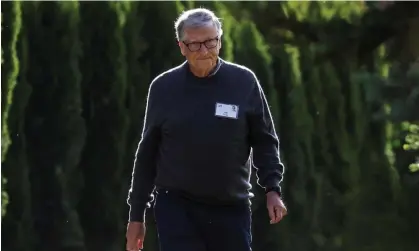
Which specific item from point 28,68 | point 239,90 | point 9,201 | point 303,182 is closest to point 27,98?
point 28,68

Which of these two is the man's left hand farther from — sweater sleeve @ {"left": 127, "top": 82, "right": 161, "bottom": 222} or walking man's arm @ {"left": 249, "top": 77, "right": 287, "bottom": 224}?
sweater sleeve @ {"left": 127, "top": 82, "right": 161, "bottom": 222}

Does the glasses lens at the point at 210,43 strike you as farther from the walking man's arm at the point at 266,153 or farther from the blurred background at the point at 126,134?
the blurred background at the point at 126,134

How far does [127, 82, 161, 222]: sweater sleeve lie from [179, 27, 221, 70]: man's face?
0.22 meters

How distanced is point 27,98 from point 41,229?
1.02 metres

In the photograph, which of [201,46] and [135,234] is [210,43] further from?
[135,234]

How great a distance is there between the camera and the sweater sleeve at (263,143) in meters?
4.05

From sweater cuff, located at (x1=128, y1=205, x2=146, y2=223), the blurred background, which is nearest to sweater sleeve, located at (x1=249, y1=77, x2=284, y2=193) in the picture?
sweater cuff, located at (x1=128, y1=205, x2=146, y2=223)

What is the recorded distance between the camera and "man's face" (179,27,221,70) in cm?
394

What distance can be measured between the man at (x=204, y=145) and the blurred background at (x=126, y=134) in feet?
10.3

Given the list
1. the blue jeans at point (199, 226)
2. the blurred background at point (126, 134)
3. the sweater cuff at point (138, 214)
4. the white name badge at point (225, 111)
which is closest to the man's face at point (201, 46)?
the white name badge at point (225, 111)

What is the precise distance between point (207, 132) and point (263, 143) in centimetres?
30

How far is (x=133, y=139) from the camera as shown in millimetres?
7867

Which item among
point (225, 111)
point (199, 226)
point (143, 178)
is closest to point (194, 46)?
point (225, 111)

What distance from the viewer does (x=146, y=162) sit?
4.14m
